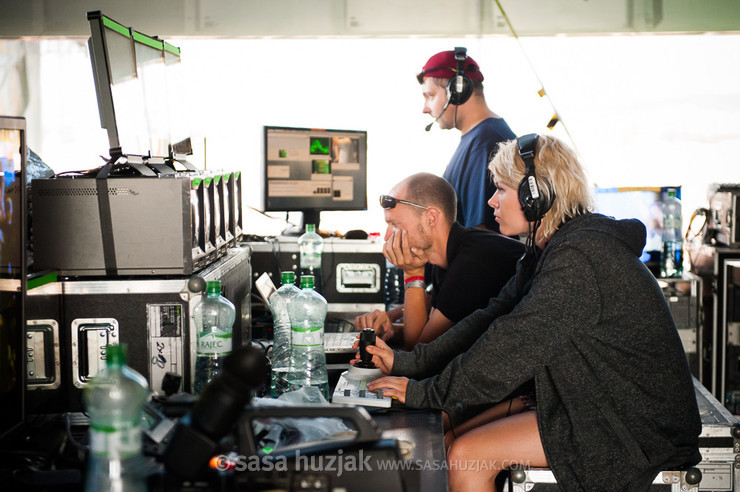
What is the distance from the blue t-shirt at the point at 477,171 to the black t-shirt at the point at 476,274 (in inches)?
23.5

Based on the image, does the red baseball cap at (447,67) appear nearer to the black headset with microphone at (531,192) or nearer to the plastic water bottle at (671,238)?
the plastic water bottle at (671,238)

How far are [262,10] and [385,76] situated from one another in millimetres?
885

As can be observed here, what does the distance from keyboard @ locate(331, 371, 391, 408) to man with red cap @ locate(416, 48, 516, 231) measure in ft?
4.29

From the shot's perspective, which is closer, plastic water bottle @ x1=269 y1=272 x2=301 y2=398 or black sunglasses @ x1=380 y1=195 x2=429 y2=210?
plastic water bottle @ x1=269 y1=272 x2=301 y2=398

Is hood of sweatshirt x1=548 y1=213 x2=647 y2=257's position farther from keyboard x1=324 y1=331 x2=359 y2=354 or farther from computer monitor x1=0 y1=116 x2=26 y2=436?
computer monitor x1=0 y1=116 x2=26 y2=436

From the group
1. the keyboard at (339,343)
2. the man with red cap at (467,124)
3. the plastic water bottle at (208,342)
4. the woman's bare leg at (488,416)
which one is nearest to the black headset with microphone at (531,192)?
the woman's bare leg at (488,416)

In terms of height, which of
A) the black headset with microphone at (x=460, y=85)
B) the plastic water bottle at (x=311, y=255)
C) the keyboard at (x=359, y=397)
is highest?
the black headset with microphone at (x=460, y=85)

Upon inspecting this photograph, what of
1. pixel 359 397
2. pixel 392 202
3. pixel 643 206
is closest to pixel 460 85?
pixel 392 202

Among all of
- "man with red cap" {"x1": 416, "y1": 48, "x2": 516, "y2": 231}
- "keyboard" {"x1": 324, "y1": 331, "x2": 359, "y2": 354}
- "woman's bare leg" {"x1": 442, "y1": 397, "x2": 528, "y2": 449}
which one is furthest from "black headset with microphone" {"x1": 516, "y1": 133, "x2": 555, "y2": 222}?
"man with red cap" {"x1": 416, "y1": 48, "x2": 516, "y2": 231}

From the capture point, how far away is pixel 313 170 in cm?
367

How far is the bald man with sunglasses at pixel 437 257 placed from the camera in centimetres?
225

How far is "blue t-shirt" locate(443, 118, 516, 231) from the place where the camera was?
2904 millimetres

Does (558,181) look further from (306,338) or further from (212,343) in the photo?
(212,343)

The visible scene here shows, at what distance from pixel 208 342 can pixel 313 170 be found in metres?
2.13
